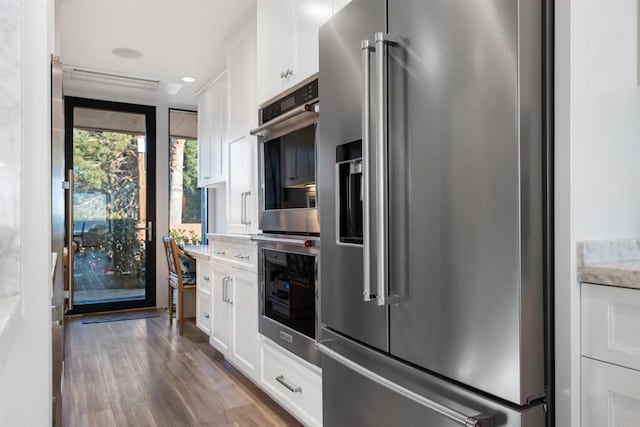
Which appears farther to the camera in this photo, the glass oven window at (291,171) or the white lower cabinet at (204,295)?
the white lower cabinet at (204,295)

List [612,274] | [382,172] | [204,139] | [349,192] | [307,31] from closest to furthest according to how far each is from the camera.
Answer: [612,274], [382,172], [349,192], [307,31], [204,139]

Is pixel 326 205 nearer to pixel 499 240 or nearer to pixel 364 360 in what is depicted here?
pixel 364 360

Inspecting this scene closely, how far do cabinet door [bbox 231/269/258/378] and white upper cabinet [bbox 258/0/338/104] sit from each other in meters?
1.13

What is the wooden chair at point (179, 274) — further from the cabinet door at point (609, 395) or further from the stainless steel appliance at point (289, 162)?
the cabinet door at point (609, 395)

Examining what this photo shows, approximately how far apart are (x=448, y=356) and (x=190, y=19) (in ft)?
9.30

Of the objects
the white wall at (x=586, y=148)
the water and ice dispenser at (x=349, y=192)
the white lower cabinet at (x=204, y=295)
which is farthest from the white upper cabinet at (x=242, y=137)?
the white wall at (x=586, y=148)

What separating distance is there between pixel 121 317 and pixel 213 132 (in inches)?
93.6

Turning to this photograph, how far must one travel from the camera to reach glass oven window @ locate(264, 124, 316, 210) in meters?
2.02

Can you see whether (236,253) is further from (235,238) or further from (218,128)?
(218,128)

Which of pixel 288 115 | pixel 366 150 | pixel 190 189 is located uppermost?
pixel 288 115

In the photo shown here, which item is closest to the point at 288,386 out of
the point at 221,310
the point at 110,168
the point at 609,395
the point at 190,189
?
the point at 221,310

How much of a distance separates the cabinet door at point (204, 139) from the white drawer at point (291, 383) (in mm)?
2335

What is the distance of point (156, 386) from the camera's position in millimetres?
2818

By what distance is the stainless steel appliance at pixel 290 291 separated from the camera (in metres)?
1.94
